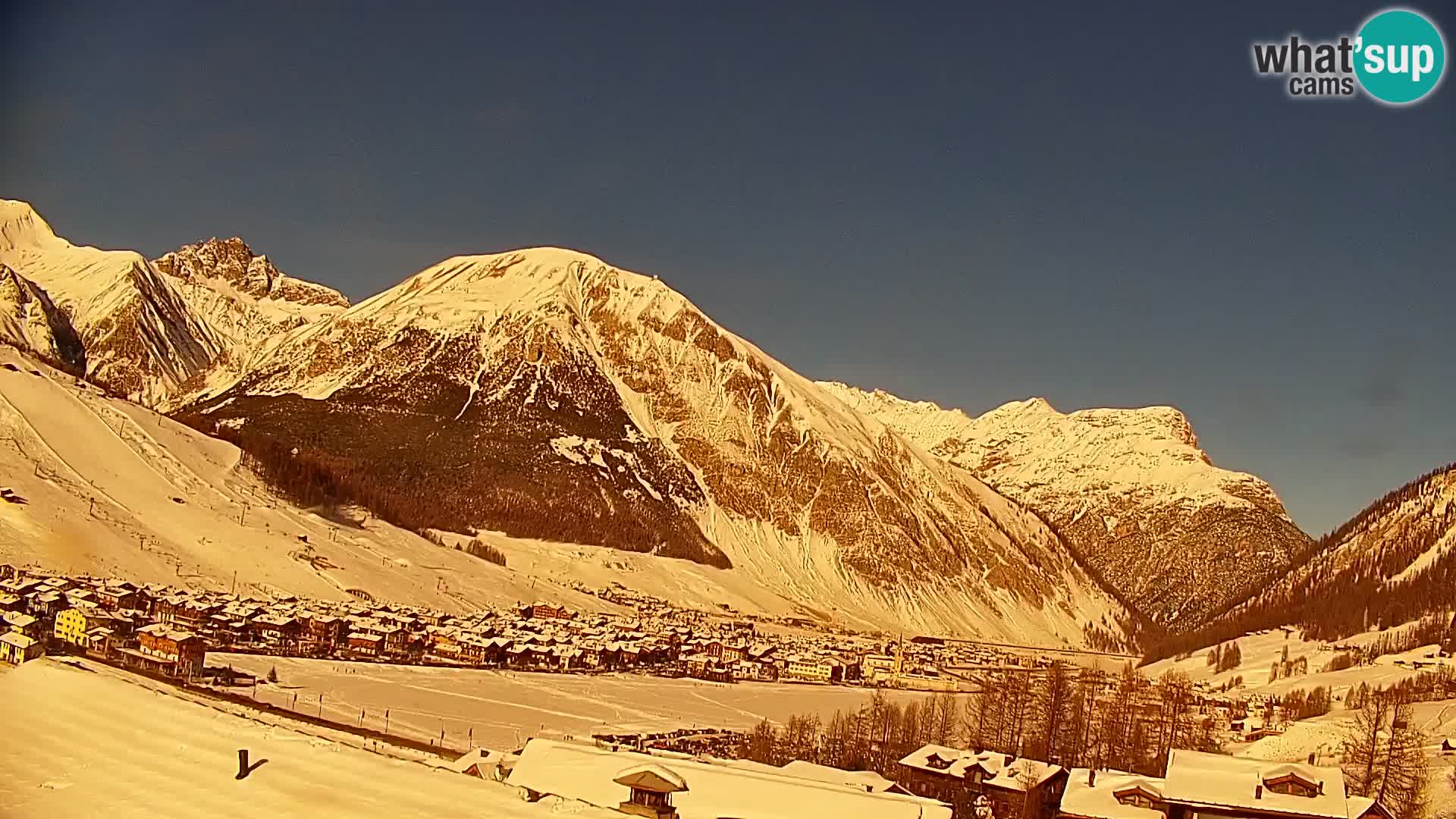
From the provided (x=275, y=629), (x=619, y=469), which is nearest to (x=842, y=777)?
(x=275, y=629)

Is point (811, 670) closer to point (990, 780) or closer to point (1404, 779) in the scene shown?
point (1404, 779)

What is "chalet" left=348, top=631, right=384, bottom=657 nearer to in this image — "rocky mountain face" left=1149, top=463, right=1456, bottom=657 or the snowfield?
the snowfield

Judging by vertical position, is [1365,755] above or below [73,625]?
above

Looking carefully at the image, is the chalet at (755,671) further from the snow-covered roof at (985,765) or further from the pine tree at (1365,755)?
the snow-covered roof at (985,765)

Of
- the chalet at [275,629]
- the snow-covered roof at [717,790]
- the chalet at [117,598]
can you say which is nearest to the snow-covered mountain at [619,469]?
the chalet at [275,629]

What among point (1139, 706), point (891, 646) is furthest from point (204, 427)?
point (1139, 706)

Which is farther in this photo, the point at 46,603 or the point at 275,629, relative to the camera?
the point at 275,629

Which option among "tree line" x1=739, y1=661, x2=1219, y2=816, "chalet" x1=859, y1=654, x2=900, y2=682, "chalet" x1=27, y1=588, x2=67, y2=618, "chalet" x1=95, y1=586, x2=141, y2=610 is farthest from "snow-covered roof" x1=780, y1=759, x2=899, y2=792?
"chalet" x1=859, y1=654, x2=900, y2=682
